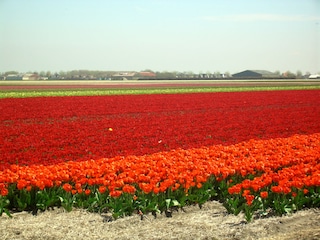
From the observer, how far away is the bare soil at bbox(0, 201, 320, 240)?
608cm

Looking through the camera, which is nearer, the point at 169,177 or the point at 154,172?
the point at 169,177

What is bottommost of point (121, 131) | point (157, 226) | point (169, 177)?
point (157, 226)

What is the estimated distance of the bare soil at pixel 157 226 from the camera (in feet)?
20.0

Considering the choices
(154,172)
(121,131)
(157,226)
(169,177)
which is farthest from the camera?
(121,131)

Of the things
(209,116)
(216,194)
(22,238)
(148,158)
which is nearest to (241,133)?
(209,116)

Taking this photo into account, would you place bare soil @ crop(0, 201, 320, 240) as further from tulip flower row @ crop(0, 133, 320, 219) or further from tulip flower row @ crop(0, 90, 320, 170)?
tulip flower row @ crop(0, 90, 320, 170)

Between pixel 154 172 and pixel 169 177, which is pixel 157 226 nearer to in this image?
pixel 169 177

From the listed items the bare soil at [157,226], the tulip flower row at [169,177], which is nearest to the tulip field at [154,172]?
the tulip flower row at [169,177]

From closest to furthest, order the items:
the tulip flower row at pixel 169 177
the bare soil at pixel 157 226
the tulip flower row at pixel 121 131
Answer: the bare soil at pixel 157 226
the tulip flower row at pixel 169 177
the tulip flower row at pixel 121 131

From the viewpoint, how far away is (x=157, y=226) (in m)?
6.36

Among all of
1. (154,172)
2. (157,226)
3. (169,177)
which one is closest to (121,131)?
(154,172)

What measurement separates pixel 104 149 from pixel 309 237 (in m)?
8.07

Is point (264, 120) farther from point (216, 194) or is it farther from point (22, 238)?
point (22, 238)

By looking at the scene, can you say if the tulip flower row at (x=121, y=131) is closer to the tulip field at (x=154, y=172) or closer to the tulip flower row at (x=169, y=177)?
the tulip field at (x=154, y=172)
